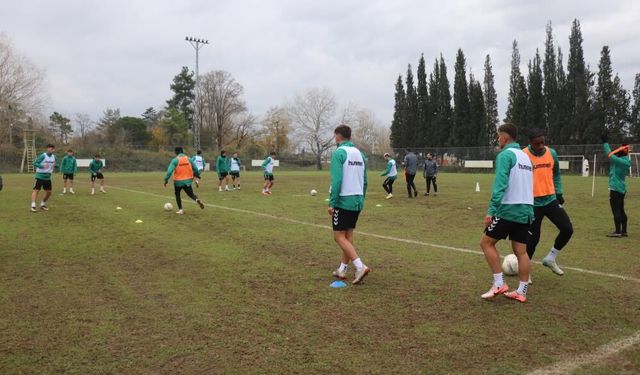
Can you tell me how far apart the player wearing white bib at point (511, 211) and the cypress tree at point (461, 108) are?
215 ft

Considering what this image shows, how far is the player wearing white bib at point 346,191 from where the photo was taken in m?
6.14

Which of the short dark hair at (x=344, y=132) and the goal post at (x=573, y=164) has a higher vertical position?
the short dark hair at (x=344, y=132)

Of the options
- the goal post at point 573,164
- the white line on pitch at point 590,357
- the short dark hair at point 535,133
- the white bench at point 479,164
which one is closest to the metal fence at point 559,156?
the goal post at point 573,164

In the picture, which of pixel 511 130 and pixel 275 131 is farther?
pixel 275 131

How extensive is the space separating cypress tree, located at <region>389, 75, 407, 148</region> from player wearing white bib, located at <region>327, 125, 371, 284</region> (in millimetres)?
71685

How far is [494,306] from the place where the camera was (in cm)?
529

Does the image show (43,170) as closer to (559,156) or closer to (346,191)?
(346,191)

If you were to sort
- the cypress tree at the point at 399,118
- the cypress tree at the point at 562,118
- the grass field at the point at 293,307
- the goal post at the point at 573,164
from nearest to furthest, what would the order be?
the grass field at the point at 293,307 → the goal post at the point at 573,164 → the cypress tree at the point at 562,118 → the cypress tree at the point at 399,118

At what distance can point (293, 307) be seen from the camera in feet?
17.3

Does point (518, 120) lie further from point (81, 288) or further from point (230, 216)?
point (81, 288)

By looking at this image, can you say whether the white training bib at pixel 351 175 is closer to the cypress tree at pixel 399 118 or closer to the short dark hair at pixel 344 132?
the short dark hair at pixel 344 132

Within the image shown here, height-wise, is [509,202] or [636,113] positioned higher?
[636,113]

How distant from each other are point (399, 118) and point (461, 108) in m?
11.7

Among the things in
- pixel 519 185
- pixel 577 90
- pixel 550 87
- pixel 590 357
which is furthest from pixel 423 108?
pixel 590 357
